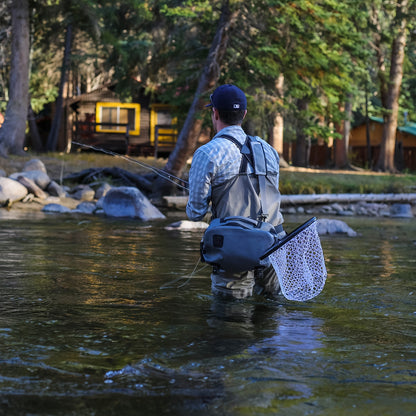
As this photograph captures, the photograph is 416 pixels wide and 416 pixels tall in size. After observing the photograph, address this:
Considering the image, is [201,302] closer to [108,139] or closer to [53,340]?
[53,340]

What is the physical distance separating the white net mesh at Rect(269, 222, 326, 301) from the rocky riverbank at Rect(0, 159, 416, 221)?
11271mm

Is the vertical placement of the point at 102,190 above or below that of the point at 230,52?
below

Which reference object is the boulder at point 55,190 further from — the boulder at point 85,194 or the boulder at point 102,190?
the boulder at point 102,190

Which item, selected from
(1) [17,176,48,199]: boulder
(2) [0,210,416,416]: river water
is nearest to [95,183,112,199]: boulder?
(1) [17,176,48,199]: boulder

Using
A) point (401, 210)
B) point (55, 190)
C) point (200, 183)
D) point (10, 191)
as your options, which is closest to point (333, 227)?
point (200, 183)

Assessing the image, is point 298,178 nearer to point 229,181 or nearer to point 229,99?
point 229,99

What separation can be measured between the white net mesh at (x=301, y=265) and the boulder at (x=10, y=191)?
14.3 m

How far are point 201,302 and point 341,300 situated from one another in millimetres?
1335

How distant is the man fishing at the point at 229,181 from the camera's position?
5711mm

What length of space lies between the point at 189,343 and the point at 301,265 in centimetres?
136

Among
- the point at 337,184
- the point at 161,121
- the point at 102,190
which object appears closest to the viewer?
the point at 102,190

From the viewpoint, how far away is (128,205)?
17406mm

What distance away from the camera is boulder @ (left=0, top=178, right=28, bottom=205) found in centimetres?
1869

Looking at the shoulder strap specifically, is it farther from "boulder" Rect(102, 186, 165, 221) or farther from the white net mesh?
"boulder" Rect(102, 186, 165, 221)
